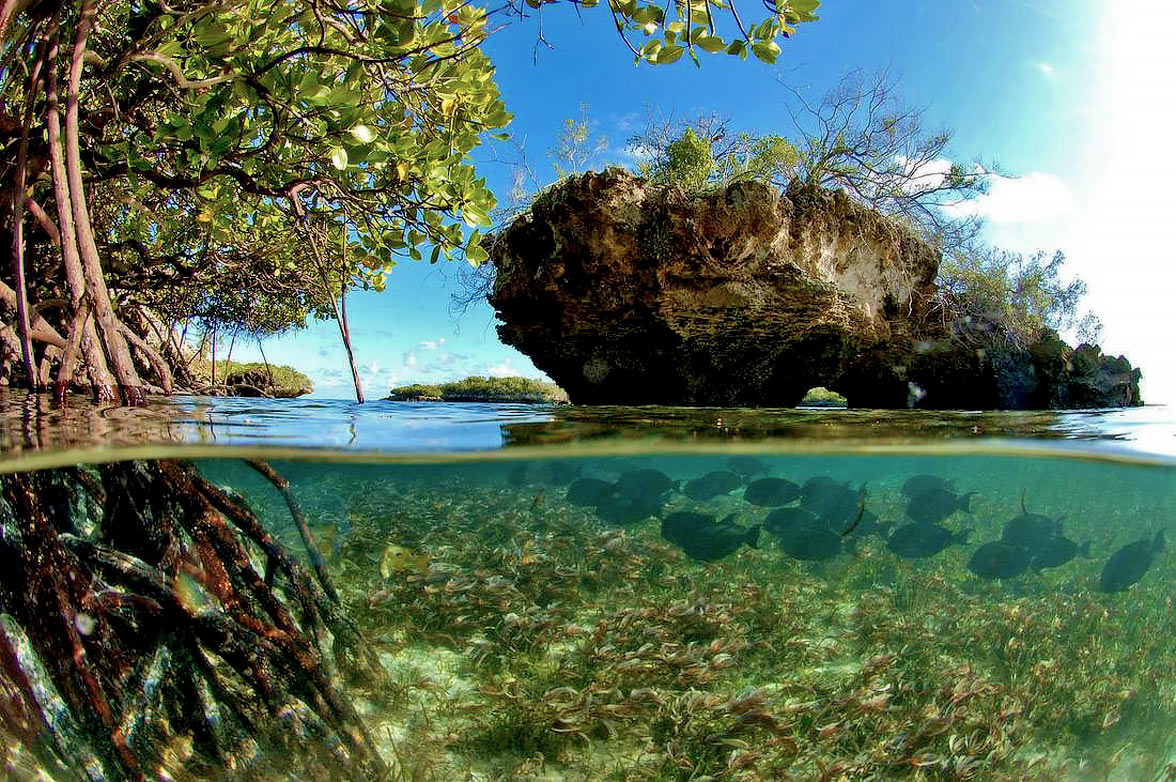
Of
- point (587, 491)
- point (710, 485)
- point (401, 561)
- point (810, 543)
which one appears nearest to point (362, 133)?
point (401, 561)

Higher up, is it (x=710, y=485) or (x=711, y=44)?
(x=711, y=44)

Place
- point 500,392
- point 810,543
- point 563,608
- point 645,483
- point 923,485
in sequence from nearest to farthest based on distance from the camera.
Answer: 1. point 563,608
2. point 810,543
3. point 645,483
4. point 923,485
5. point 500,392

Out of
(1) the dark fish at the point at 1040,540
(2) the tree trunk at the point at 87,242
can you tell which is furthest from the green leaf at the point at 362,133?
(1) the dark fish at the point at 1040,540

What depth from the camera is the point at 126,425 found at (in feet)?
9.40

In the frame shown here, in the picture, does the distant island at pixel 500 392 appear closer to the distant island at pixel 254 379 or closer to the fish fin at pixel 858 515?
the distant island at pixel 254 379

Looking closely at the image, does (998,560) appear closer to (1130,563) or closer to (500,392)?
(1130,563)

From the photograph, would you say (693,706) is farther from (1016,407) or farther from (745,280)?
(1016,407)

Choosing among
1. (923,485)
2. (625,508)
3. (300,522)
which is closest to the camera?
(300,522)

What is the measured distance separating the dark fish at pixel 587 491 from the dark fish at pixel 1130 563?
305 cm

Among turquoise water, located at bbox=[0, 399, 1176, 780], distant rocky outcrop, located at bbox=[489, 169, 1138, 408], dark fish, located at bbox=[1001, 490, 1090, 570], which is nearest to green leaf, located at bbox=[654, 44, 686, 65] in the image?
turquoise water, located at bbox=[0, 399, 1176, 780]

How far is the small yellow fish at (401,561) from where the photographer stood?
3008 mm

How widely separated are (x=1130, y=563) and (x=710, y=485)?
248 cm

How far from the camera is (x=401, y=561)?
3.10 metres

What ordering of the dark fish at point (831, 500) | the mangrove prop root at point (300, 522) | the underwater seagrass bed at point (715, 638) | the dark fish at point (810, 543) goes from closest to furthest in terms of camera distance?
1. the underwater seagrass bed at point (715, 638)
2. the mangrove prop root at point (300, 522)
3. the dark fish at point (810, 543)
4. the dark fish at point (831, 500)
